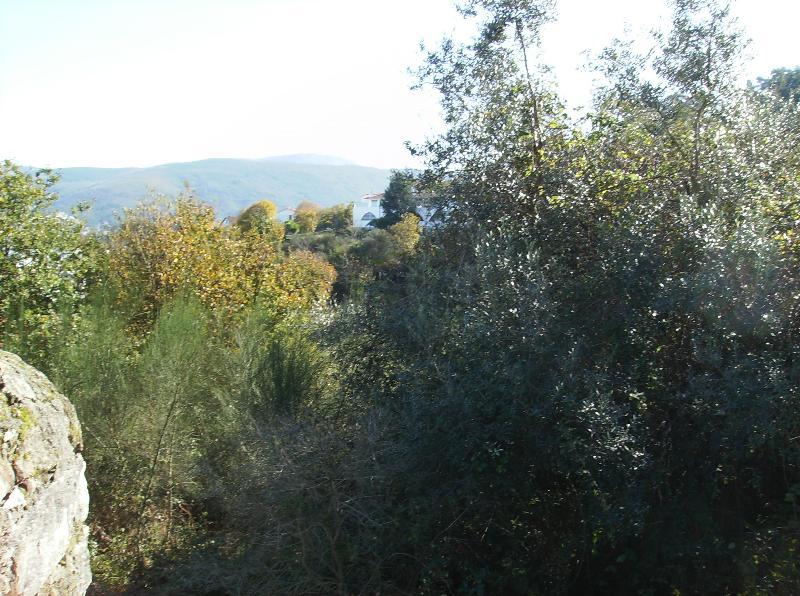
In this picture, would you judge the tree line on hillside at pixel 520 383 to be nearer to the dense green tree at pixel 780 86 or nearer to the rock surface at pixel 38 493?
the dense green tree at pixel 780 86

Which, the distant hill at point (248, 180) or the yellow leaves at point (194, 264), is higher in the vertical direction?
the distant hill at point (248, 180)

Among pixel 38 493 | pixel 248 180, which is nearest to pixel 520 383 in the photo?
pixel 38 493

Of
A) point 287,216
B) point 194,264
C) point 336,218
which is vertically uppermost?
point 194,264

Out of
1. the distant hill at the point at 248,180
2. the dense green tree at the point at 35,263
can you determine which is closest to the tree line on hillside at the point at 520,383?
the dense green tree at the point at 35,263

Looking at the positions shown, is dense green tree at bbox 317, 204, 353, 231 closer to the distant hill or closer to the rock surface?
the rock surface

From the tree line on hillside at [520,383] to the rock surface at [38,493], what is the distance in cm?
167

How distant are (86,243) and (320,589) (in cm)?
512

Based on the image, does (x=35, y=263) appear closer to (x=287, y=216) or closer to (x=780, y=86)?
(x=780, y=86)

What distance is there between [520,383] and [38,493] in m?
2.54

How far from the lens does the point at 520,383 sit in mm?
4363

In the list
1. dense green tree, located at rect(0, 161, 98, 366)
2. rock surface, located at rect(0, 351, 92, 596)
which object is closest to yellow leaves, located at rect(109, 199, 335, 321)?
dense green tree, located at rect(0, 161, 98, 366)

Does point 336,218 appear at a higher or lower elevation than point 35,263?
lower

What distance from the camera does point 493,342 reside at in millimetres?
4633

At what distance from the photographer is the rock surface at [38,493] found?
9.14 ft
